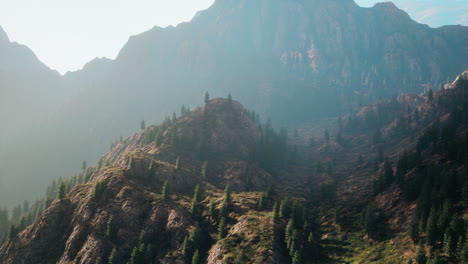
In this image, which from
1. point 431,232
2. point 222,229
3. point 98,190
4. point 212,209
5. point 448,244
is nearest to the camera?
point 448,244

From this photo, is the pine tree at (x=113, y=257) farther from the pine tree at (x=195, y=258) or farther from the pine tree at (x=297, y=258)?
the pine tree at (x=297, y=258)

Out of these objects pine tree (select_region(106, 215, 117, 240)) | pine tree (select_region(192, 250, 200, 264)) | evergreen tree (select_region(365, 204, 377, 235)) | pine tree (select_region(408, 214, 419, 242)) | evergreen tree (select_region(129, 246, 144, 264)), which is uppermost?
pine tree (select_region(408, 214, 419, 242))

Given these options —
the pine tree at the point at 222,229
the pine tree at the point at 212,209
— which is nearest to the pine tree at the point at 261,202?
the pine tree at the point at 212,209

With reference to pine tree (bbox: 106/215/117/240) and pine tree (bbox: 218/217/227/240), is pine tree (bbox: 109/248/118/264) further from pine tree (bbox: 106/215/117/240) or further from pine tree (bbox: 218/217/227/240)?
pine tree (bbox: 218/217/227/240)

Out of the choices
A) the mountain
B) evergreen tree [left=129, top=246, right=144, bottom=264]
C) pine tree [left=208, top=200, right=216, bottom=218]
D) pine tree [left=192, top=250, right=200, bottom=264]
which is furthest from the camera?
pine tree [left=208, top=200, right=216, bottom=218]

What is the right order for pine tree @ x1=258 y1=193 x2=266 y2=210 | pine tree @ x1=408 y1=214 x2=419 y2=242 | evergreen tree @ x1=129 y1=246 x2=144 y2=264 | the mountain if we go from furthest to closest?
pine tree @ x1=258 y1=193 x2=266 y2=210
evergreen tree @ x1=129 y1=246 x2=144 y2=264
the mountain
pine tree @ x1=408 y1=214 x2=419 y2=242

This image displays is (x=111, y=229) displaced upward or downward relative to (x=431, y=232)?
downward

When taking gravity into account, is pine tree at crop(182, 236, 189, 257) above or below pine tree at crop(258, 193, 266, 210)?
below

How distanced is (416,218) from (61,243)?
148m

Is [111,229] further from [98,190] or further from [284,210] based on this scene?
[284,210]

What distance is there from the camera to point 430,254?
8938 centimetres

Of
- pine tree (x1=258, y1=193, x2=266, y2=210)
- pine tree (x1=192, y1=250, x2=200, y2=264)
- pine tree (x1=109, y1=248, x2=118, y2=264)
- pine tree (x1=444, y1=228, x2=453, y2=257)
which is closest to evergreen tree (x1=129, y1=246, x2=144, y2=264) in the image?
pine tree (x1=109, y1=248, x2=118, y2=264)

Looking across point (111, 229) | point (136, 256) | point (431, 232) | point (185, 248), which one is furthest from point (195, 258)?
point (431, 232)

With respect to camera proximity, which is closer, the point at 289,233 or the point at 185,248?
the point at 185,248
